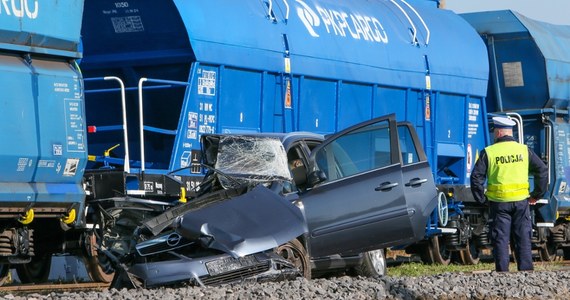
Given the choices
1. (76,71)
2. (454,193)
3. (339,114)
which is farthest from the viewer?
(454,193)

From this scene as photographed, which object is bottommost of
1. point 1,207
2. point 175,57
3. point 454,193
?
point 454,193

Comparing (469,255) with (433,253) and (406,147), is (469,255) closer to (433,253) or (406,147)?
(433,253)

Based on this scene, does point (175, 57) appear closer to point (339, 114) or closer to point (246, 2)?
point (246, 2)

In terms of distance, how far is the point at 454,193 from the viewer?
1989 centimetres

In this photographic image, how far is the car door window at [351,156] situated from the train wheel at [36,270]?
4120mm

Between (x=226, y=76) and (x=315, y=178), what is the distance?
379 cm

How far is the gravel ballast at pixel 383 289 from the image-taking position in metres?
9.31

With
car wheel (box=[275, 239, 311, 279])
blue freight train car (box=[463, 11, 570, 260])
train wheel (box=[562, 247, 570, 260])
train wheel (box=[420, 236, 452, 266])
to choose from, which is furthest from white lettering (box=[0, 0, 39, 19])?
train wheel (box=[562, 247, 570, 260])

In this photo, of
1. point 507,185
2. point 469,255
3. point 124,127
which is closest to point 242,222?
point 507,185

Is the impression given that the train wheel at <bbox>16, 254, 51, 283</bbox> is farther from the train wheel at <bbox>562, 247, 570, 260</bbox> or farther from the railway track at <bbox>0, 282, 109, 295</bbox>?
the train wheel at <bbox>562, 247, 570, 260</bbox>

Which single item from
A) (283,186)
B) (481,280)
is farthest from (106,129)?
(481,280)

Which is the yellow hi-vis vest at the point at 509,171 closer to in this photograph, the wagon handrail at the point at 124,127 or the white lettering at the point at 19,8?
the wagon handrail at the point at 124,127

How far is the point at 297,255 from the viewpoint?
11547 millimetres

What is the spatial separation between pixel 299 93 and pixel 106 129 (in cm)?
292
